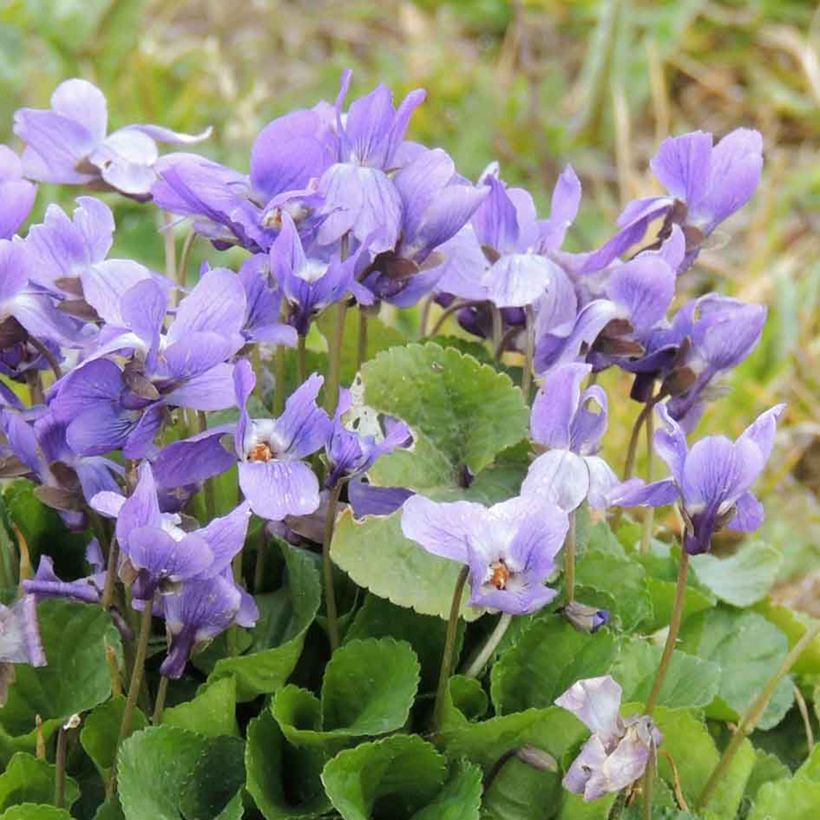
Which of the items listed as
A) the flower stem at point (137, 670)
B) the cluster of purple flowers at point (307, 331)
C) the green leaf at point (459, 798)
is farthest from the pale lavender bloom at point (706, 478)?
the flower stem at point (137, 670)

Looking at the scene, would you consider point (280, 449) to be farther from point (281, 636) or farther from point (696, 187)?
point (696, 187)

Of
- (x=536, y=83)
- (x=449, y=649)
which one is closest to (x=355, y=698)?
(x=449, y=649)

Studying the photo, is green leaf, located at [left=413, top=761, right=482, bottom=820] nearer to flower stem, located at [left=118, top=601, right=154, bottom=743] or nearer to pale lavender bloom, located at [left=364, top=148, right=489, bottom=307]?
flower stem, located at [left=118, top=601, right=154, bottom=743]

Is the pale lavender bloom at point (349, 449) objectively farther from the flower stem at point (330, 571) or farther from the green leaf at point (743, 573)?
the green leaf at point (743, 573)

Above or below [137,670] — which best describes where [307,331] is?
above

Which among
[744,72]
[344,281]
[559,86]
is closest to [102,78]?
[559,86]
